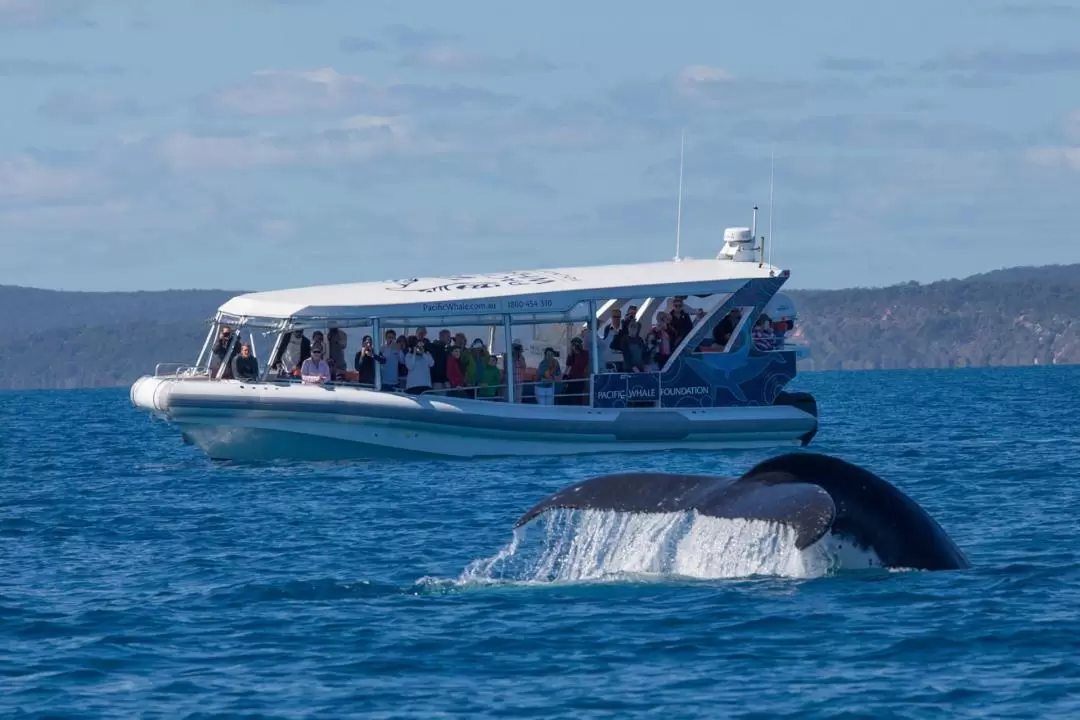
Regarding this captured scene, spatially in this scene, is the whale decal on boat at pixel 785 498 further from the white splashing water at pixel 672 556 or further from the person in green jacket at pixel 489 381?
the person in green jacket at pixel 489 381

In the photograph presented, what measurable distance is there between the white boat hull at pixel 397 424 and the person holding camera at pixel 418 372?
42cm

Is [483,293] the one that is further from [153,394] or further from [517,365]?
[153,394]

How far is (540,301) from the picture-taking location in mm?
27641

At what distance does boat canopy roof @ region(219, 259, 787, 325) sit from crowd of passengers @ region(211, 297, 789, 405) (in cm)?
46

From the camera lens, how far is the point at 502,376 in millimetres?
28781

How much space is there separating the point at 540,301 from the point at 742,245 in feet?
14.7

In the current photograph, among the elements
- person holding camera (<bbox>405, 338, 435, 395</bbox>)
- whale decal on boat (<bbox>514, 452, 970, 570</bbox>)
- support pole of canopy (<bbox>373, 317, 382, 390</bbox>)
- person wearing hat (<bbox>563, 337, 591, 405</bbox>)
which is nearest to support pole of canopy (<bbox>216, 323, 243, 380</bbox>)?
support pole of canopy (<bbox>373, 317, 382, 390</bbox>)

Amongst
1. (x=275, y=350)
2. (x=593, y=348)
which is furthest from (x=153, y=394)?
(x=593, y=348)

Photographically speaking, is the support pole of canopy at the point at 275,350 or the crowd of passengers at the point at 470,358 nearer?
the crowd of passengers at the point at 470,358

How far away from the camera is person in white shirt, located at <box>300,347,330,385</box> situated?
2688 centimetres

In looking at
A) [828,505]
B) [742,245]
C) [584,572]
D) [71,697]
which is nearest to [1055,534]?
[584,572]

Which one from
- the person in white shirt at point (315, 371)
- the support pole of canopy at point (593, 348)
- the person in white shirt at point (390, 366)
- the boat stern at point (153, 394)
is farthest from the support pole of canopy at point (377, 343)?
the support pole of canopy at point (593, 348)

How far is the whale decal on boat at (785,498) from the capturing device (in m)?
11.2

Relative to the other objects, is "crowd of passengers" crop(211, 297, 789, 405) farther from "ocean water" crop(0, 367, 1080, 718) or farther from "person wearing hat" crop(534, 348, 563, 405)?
"ocean water" crop(0, 367, 1080, 718)
